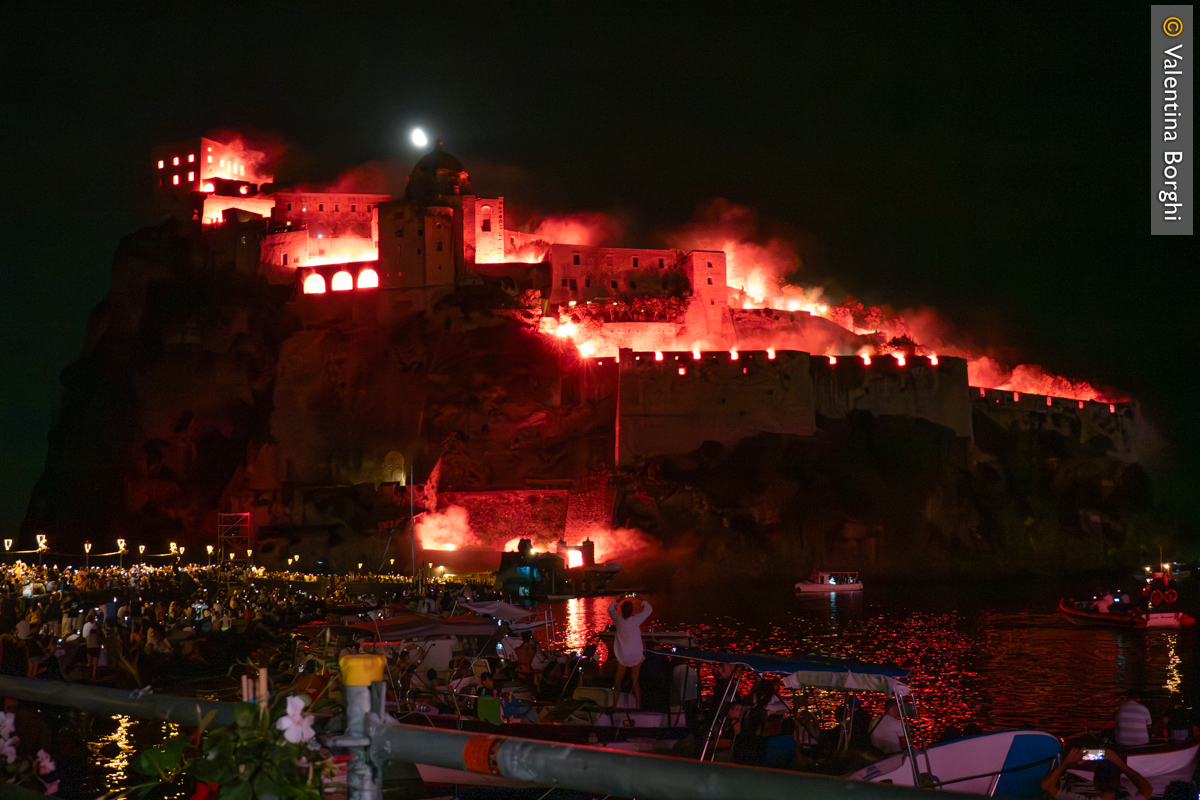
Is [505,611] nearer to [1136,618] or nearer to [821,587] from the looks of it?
[1136,618]

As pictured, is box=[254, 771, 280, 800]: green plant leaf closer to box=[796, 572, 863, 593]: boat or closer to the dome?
box=[796, 572, 863, 593]: boat

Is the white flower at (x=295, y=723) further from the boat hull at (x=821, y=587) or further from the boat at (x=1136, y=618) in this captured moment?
the boat hull at (x=821, y=587)

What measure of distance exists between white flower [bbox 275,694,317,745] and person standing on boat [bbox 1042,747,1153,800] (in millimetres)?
7867

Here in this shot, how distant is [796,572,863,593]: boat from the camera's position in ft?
158

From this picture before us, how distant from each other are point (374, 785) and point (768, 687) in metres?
10.9

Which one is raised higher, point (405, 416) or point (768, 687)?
point (405, 416)

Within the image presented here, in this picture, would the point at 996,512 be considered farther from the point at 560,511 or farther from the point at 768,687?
the point at 768,687

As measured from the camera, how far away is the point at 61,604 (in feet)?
94.0

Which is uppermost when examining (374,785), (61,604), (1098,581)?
(374,785)

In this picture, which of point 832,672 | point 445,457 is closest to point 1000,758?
point 832,672

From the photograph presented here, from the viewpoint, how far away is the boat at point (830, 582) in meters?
48.3

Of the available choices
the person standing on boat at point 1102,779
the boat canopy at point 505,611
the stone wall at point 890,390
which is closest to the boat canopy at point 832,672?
the person standing on boat at point 1102,779

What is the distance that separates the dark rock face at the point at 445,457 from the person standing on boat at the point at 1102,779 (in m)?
38.8

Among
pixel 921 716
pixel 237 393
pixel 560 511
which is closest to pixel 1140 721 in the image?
pixel 921 716
